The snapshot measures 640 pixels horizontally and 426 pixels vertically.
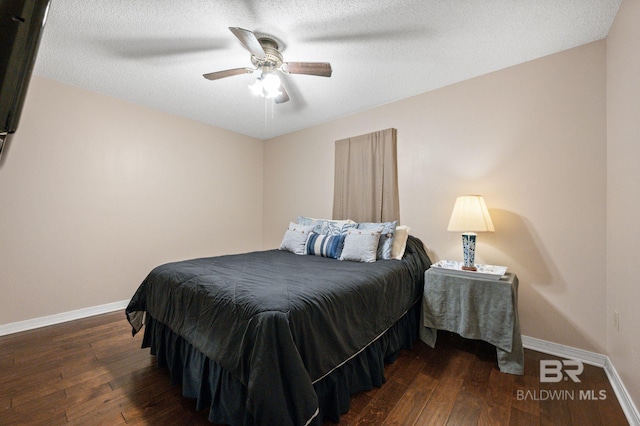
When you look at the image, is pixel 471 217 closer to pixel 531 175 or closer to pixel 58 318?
pixel 531 175

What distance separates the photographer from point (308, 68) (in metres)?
2.02

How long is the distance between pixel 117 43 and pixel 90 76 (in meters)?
0.82

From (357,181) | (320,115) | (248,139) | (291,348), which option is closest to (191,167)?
(248,139)

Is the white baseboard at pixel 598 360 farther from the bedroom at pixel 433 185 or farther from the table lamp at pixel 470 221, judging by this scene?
the table lamp at pixel 470 221

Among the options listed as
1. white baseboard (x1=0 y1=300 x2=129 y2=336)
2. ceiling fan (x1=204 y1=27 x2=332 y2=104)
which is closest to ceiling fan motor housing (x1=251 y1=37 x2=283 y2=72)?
ceiling fan (x1=204 y1=27 x2=332 y2=104)

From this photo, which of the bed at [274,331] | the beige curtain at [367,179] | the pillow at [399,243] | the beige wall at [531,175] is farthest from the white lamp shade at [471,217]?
the beige curtain at [367,179]

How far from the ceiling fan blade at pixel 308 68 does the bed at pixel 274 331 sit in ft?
4.91

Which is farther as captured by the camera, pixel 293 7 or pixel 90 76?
pixel 90 76

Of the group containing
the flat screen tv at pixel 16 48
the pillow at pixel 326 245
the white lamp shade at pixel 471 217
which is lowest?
the pillow at pixel 326 245

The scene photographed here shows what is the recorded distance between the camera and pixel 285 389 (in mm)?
1181

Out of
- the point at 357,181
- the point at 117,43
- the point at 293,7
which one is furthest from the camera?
the point at 357,181

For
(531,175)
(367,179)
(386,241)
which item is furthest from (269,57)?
(531,175)

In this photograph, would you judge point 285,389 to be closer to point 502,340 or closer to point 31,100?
point 502,340

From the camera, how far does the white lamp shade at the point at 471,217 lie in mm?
2166
